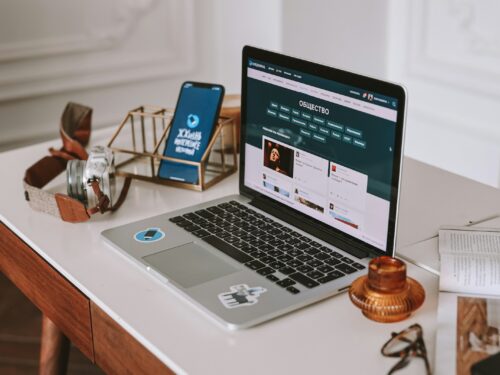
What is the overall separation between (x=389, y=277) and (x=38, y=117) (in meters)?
1.76

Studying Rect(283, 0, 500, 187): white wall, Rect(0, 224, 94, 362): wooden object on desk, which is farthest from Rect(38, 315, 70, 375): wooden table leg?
Rect(283, 0, 500, 187): white wall

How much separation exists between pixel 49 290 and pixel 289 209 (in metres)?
0.42

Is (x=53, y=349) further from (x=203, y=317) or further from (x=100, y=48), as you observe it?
(x=100, y=48)

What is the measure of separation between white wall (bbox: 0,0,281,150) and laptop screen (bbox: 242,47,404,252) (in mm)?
1280

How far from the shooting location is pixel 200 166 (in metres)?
1.39

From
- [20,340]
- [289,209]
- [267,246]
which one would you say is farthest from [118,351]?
[20,340]

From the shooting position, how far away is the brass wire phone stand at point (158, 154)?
4.66 ft

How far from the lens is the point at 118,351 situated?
3.39 feet

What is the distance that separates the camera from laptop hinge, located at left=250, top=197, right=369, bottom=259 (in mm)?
1115

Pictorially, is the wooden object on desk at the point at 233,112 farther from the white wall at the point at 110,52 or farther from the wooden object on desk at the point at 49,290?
the white wall at the point at 110,52

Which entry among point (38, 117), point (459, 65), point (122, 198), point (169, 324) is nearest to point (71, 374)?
point (122, 198)

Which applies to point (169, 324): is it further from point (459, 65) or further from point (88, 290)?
point (459, 65)

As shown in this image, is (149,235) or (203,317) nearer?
(203,317)

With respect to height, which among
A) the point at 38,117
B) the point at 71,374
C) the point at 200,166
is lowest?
the point at 71,374
